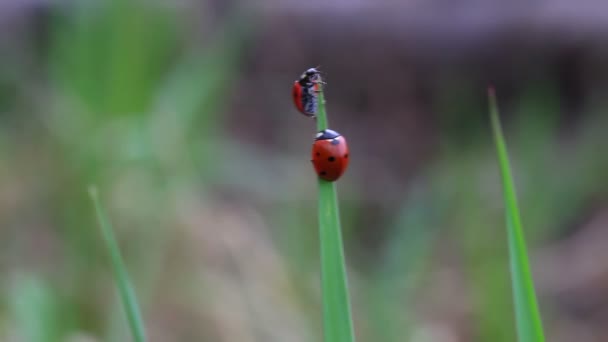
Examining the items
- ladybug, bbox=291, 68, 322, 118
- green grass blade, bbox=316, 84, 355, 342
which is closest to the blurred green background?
ladybug, bbox=291, 68, 322, 118

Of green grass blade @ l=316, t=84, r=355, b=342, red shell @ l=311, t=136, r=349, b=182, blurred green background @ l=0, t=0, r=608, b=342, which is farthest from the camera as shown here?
blurred green background @ l=0, t=0, r=608, b=342

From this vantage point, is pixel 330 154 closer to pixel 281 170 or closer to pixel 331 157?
pixel 331 157

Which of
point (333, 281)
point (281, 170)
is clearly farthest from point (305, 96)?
point (281, 170)

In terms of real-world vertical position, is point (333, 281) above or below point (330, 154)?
below

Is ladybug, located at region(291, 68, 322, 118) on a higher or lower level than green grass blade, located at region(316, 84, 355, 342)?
higher

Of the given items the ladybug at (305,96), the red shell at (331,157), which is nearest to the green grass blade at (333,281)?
the red shell at (331,157)

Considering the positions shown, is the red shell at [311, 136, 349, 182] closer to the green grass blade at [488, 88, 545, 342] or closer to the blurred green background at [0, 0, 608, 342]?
the green grass blade at [488, 88, 545, 342]

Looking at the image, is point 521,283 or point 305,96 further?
point 305,96
